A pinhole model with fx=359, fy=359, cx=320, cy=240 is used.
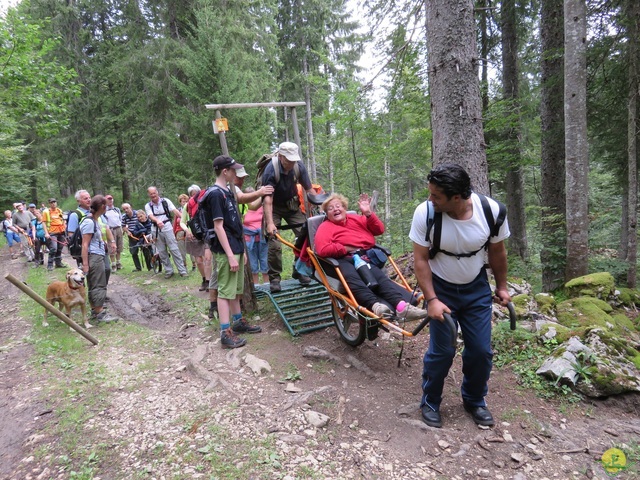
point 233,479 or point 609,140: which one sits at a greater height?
point 609,140

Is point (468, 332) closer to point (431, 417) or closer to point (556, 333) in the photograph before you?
point (431, 417)

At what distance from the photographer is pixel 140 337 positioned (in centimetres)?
526

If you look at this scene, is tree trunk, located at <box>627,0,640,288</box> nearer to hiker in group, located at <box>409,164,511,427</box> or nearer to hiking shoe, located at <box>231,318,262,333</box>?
hiker in group, located at <box>409,164,511,427</box>

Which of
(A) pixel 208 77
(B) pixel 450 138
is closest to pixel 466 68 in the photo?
(B) pixel 450 138

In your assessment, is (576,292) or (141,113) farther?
(141,113)

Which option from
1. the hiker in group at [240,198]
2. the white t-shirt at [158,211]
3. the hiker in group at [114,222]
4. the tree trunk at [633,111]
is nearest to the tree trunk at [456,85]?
the hiker in group at [240,198]

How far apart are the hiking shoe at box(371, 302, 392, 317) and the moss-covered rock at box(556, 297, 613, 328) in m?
2.60

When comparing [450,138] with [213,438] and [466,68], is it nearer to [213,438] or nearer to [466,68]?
[466,68]

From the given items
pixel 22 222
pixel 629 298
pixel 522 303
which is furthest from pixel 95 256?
pixel 22 222

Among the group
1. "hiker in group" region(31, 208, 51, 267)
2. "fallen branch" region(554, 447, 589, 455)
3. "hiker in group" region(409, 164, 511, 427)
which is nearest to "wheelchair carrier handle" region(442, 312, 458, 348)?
"hiker in group" region(409, 164, 511, 427)

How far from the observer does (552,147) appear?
303 inches

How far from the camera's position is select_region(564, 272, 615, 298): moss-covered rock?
540 centimetres

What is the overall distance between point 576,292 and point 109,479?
20.6 ft

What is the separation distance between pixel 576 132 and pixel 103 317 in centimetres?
844
